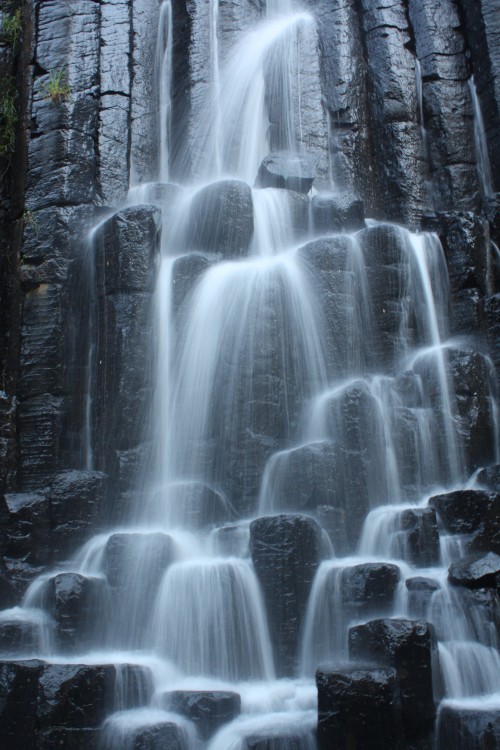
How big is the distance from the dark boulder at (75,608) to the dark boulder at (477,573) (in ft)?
10.6

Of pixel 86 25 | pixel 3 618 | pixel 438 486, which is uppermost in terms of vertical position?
pixel 86 25

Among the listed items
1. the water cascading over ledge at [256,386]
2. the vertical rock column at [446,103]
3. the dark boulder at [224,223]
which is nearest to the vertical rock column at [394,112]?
the water cascading over ledge at [256,386]

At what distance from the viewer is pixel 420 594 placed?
6270 mm

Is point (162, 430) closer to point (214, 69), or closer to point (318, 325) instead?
point (318, 325)

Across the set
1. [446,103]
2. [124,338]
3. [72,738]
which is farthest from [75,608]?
[446,103]

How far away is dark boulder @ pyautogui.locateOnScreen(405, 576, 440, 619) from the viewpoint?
6.22 m

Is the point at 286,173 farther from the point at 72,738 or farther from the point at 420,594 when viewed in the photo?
the point at 72,738

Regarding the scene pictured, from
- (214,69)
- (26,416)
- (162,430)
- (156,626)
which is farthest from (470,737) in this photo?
(214,69)

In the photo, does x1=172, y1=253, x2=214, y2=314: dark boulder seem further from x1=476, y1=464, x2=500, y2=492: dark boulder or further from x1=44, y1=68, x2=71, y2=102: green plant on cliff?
x1=476, y1=464, x2=500, y2=492: dark boulder

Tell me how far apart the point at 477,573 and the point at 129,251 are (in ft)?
18.4

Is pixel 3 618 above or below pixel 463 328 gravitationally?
below

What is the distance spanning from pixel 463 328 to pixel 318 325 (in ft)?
6.53

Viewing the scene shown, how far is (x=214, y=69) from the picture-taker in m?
13.4

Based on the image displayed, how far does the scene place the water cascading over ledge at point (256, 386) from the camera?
5.80 meters
